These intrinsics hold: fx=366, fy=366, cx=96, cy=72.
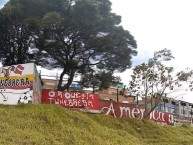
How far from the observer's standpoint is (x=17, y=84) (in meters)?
17.3

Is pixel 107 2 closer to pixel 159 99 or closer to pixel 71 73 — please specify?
pixel 71 73

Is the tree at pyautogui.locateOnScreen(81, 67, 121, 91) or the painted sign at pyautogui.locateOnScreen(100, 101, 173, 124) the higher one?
the tree at pyautogui.locateOnScreen(81, 67, 121, 91)

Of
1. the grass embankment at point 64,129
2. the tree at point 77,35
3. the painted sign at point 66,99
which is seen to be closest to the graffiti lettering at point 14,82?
the grass embankment at point 64,129

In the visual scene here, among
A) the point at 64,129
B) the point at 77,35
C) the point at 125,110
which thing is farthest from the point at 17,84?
the point at 77,35

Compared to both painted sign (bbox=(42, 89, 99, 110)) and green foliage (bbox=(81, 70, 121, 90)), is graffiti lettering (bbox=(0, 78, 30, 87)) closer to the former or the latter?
painted sign (bbox=(42, 89, 99, 110))

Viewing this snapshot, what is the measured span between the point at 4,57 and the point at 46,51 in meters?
3.69

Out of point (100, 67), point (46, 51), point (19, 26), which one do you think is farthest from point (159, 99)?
point (19, 26)

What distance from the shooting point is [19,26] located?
26.3 meters

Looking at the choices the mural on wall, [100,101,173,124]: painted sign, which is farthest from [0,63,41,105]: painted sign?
[100,101,173,124]: painted sign

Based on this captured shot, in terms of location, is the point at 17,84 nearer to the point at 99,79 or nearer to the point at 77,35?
the point at 77,35

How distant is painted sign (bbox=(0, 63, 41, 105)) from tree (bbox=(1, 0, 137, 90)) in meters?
7.43

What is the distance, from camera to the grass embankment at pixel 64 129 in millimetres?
13405

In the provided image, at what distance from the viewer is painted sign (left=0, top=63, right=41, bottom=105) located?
16953 mm

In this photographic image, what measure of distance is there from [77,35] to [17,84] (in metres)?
9.57
